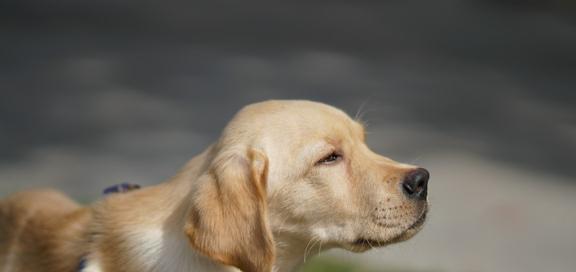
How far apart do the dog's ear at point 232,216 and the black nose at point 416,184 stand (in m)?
0.91

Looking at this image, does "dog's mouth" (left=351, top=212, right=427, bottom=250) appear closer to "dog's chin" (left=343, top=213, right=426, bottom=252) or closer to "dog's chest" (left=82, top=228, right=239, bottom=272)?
"dog's chin" (left=343, top=213, right=426, bottom=252)

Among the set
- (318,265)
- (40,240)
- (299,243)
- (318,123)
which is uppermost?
(318,123)

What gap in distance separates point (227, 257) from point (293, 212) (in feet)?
1.97


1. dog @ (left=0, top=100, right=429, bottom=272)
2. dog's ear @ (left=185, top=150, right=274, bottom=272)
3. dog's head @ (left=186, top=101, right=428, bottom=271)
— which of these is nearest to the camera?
dog's ear @ (left=185, top=150, right=274, bottom=272)

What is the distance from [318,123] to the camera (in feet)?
16.2

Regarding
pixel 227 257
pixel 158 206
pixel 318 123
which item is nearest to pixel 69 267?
pixel 158 206

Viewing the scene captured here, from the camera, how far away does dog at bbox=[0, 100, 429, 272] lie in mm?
4543

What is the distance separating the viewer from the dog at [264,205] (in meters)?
4.54

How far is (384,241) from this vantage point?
488 cm

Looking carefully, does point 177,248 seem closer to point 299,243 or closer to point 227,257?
point 227,257

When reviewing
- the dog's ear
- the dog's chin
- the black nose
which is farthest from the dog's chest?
the black nose

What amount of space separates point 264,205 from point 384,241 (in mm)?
837

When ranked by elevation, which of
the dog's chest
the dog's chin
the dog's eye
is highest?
the dog's eye

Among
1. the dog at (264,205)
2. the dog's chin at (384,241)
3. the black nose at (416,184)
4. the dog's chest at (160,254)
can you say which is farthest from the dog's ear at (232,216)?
A: the black nose at (416,184)
